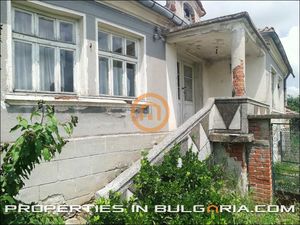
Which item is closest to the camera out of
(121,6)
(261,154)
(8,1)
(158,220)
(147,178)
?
(158,220)

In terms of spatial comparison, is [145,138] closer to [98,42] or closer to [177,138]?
[177,138]

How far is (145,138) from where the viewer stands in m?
6.12

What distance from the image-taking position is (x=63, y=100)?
4426 millimetres

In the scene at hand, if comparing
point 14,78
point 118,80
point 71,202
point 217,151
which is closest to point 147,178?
point 71,202

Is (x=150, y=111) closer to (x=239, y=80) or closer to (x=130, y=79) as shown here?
(x=130, y=79)

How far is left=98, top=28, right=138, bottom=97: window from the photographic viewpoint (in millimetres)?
5555

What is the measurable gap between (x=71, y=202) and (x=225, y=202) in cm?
262

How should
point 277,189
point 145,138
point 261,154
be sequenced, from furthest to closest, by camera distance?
1. point 145,138
2. point 277,189
3. point 261,154

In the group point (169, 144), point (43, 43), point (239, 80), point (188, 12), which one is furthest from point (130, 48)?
point (188, 12)

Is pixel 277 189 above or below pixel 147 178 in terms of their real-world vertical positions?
below

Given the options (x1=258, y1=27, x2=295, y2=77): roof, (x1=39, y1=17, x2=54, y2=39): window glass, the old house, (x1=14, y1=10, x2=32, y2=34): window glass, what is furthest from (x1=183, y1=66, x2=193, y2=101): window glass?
(x1=14, y1=10, x2=32, y2=34): window glass

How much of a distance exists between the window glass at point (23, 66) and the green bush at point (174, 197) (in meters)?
2.42

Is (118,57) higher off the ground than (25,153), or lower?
higher

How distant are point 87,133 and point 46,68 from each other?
1.39 metres
